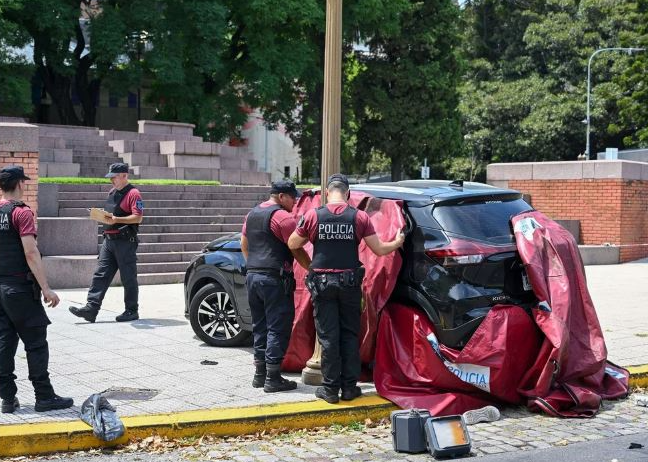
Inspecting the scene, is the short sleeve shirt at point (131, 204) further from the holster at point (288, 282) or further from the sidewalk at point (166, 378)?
the holster at point (288, 282)

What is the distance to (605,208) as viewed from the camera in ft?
69.4

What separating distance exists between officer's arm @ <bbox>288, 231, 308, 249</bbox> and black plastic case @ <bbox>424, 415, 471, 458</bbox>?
1763 millimetres

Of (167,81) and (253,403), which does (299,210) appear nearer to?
(253,403)

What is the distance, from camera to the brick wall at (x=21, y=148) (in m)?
14.4

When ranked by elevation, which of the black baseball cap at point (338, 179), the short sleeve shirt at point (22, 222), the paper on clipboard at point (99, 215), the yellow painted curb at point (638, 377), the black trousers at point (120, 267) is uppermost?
the black baseball cap at point (338, 179)

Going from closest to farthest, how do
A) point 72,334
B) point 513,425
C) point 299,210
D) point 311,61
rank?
point 513,425, point 299,210, point 72,334, point 311,61

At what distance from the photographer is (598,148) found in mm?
53125

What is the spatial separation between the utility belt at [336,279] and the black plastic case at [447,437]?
1.26 m

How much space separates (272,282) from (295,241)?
0.46 metres

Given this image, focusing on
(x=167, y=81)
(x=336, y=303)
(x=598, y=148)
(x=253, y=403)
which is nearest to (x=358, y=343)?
(x=336, y=303)

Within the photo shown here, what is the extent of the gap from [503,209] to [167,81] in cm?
2684

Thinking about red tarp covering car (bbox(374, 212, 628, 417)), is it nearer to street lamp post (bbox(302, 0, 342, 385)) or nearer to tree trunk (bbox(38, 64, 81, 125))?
street lamp post (bbox(302, 0, 342, 385))

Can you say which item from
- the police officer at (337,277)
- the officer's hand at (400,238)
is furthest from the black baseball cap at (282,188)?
the officer's hand at (400,238)

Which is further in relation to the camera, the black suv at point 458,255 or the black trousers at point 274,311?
the black trousers at point 274,311
